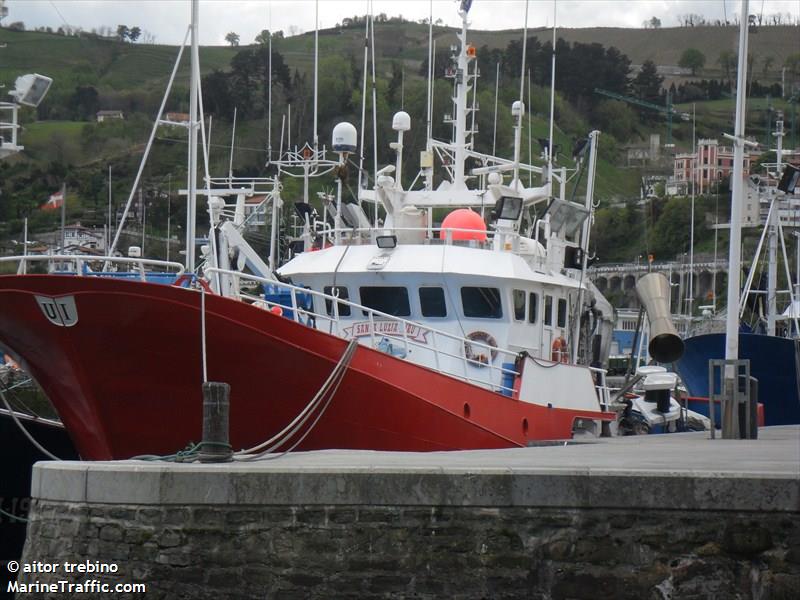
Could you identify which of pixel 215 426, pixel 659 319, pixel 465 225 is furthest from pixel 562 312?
pixel 215 426

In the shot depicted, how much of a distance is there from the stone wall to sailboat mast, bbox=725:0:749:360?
783 centimetres

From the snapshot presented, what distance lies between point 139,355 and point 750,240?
191ft

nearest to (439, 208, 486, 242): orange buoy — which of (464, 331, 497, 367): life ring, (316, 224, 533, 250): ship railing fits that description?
(316, 224, 533, 250): ship railing

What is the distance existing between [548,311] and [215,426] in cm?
886

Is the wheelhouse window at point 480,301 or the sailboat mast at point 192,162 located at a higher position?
the sailboat mast at point 192,162

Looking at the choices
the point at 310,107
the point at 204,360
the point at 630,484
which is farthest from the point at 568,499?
the point at 310,107

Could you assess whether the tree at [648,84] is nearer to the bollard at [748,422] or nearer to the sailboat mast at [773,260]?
the sailboat mast at [773,260]

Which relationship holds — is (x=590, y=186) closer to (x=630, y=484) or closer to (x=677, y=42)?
(x=630, y=484)

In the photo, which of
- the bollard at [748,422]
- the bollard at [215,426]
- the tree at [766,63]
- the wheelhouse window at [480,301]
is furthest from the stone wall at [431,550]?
the tree at [766,63]

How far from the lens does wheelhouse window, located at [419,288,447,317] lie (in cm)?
1667

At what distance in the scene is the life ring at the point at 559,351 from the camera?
59.2ft

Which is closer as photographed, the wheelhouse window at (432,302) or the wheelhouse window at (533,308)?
the wheelhouse window at (432,302)

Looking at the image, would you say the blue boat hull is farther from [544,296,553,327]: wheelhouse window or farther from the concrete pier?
the concrete pier

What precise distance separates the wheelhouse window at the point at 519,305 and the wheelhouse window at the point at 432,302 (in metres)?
0.99
